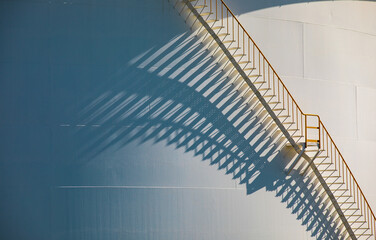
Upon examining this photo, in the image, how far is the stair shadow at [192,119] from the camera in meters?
20.5

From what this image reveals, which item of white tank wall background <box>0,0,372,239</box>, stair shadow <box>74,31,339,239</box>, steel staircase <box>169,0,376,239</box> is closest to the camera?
white tank wall background <box>0,0,372,239</box>

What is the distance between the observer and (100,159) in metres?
20.4

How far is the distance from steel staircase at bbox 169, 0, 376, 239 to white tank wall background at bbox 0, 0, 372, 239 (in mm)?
599

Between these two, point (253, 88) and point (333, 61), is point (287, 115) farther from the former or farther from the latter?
point (333, 61)

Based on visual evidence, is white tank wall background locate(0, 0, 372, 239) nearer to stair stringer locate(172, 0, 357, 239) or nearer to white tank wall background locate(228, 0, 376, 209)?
stair stringer locate(172, 0, 357, 239)

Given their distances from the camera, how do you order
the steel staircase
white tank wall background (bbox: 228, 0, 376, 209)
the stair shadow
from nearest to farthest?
the stair shadow → the steel staircase → white tank wall background (bbox: 228, 0, 376, 209)

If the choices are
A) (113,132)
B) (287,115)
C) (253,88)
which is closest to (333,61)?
(287,115)

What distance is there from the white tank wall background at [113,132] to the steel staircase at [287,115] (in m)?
0.60

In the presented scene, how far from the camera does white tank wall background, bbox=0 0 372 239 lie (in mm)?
20266

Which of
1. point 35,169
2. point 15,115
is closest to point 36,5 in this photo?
point 15,115

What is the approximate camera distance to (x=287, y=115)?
72.4 ft

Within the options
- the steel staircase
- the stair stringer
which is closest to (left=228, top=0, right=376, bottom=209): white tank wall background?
the steel staircase

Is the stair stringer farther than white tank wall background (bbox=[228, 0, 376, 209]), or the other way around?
white tank wall background (bbox=[228, 0, 376, 209])

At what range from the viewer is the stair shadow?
20.5m
